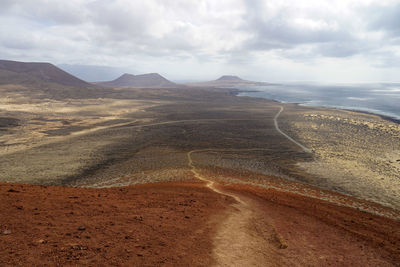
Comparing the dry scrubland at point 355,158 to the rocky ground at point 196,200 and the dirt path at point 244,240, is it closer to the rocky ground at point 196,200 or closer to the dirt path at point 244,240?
the rocky ground at point 196,200

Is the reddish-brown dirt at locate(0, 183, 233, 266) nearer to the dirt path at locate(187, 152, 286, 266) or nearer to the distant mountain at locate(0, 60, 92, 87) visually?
the dirt path at locate(187, 152, 286, 266)

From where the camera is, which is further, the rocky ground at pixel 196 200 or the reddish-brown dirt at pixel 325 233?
the reddish-brown dirt at pixel 325 233

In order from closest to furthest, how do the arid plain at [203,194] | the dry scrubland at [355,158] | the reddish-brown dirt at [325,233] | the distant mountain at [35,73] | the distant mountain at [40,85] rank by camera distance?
1. the arid plain at [203,194]
2. the reddish-brown dirt at [325,233]
3. the dry scrubland at [355,158]
4. the distant mountain at [40,85]
5. the distant mountain at [35,73]

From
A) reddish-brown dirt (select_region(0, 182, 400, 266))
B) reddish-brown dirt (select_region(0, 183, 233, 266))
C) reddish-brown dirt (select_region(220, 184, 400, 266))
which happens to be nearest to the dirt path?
reddish-brown dirt (select_region(0, 182, 400, 266))

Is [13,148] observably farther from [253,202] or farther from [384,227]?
[384,227]

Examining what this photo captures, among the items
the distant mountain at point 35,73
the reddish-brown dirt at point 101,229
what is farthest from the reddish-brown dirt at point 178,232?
the distant mountain at point 35,73

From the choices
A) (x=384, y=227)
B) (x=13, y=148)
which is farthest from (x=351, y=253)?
(x=13, y=148)

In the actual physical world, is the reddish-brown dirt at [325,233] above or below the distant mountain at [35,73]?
below
